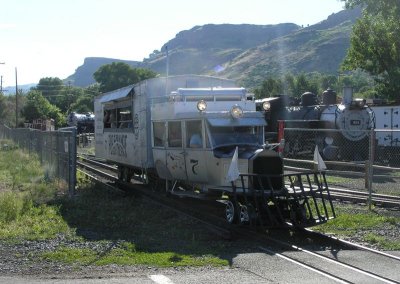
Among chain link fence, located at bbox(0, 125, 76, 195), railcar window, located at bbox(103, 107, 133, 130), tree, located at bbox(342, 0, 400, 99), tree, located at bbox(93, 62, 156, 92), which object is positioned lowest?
chain link fence, located at bbox(0, 125, 76, 195)

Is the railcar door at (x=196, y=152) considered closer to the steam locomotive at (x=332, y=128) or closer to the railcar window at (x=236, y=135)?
the railcar window at (x=236, y=135)

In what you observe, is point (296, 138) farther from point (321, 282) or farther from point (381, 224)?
point (321, 282)

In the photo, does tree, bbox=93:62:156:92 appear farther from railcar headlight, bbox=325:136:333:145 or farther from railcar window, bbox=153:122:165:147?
railcar window, bbox=153:122:165:147

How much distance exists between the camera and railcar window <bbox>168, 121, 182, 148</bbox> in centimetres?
1334

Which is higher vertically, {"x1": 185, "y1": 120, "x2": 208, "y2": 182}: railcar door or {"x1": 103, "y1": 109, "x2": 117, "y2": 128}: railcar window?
{"x1": 103, "y1": 109, "x2": 117, "y2": 128}: railcar window

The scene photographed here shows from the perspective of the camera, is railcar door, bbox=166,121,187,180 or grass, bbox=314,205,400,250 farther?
railcar door, bbox=166,121,187,180

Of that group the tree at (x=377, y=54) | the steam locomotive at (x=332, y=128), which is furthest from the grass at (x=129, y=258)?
the tree at (x=377, y=54)

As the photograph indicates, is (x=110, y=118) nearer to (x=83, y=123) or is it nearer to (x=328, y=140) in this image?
(x=328, y=140)

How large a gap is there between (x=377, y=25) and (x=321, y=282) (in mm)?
31709

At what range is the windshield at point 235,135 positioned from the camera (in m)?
12.4

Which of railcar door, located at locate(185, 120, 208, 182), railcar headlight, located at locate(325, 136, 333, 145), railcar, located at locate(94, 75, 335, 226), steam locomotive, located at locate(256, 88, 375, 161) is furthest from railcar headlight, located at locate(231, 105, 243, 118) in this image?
railcar headlight, located at locate(325, 136, 333, 145)

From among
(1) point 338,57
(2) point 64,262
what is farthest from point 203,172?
(1) point 338,57

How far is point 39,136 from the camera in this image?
24266 millimetres

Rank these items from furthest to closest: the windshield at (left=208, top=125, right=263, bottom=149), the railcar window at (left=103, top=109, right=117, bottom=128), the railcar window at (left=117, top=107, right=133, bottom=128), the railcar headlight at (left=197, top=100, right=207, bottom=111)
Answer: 1. the railcar window at (left=103, top=109, right=117, bottom=128)
2. the railcar window at (left=117, top=107, right=133, bottom=128)
3. the windshield at (left=208, top=125, right=263, bottom=149)
4. the railcar headlight at (left=197, top=100, right=207, bottom=111)
